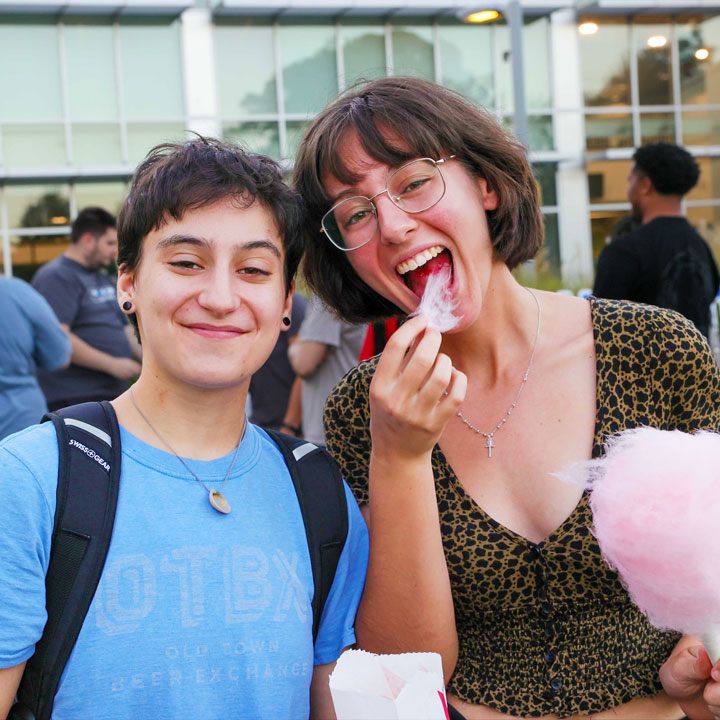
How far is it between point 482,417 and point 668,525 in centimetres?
70

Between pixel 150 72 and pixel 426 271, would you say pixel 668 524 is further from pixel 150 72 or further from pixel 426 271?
pixel 150 72

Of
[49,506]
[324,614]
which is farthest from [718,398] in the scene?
[49,506]

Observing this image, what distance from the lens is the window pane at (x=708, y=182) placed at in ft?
64.2

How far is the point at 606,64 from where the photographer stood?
19.6 metres

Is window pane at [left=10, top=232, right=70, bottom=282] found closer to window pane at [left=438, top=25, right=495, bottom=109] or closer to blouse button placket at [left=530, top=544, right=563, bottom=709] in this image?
window pane at [left=438, top=25, right=495, bottom=109]

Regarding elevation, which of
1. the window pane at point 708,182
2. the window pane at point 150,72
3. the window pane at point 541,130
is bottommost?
the window pane at point 708,182

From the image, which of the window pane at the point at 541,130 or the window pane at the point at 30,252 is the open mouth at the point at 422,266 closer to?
the window pane at the point at 30,252

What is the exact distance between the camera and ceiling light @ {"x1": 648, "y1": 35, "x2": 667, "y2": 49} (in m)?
19.7

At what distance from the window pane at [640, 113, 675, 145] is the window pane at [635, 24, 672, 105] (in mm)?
283

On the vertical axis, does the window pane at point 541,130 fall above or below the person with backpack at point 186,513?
above

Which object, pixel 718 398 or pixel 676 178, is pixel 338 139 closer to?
pixel 718 398

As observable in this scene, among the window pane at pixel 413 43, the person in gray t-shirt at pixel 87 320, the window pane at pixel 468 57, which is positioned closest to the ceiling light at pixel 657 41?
the window pane at pixel 468 57

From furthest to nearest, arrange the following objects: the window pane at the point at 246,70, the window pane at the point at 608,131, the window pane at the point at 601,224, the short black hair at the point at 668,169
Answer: the window pane at the point at 608,131, the window pane at the point at 601,224, the window pane at the point at 246,70, the short black hair at the point at 668,169

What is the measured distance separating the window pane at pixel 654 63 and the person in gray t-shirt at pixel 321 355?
668 inches
